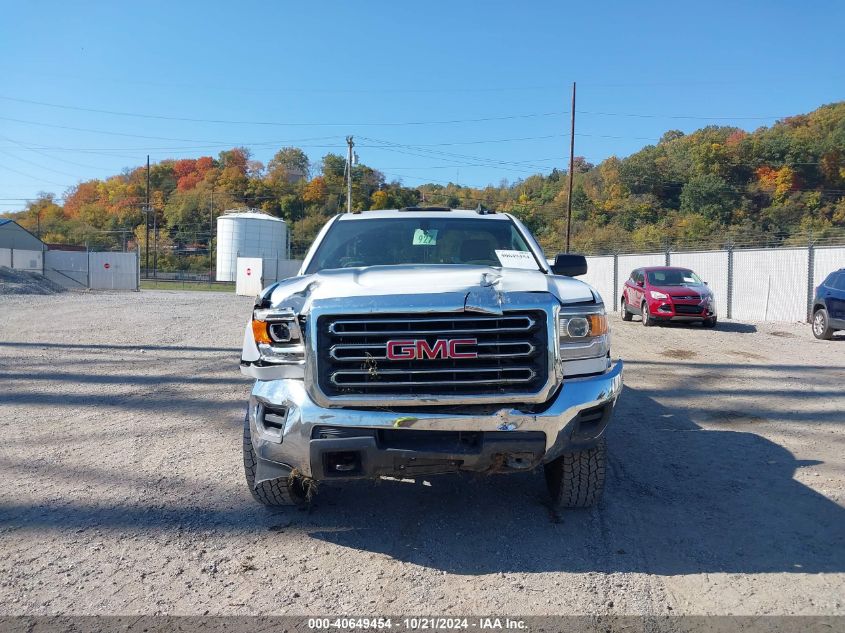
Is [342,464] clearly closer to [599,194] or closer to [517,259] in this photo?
[517,259]

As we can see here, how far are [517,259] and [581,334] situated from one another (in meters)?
1.42

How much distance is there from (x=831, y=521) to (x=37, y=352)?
418 inches

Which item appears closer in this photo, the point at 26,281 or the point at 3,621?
the point at 3,621

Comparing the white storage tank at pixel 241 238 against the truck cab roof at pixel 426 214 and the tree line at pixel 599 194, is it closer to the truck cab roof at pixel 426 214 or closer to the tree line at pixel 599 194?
the tree line at pixel 599 194

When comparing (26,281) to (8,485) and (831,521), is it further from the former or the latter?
(831,521)

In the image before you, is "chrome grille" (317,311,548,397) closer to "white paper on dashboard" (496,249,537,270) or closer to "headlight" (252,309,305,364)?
"headlight" (252,309,305,364)

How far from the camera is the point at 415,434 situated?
334 cm

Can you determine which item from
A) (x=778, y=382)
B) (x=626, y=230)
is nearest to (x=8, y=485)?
(x=778, y=382)

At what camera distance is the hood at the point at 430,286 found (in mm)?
3406

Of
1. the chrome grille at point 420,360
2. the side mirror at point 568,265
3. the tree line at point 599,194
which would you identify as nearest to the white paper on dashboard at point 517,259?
the side mirror at point 568,265

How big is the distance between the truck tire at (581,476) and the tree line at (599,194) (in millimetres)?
25904

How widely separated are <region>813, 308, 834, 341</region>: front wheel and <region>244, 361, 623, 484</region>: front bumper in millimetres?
13341

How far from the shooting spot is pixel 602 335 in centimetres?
363

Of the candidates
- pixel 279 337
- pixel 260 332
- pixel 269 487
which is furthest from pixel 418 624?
pixel 260 332
